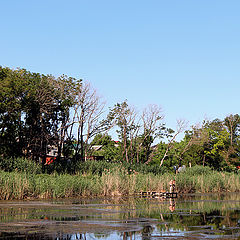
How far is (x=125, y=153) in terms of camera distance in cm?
6775

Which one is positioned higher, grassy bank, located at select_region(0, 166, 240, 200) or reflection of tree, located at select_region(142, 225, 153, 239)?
grassy bank, located at select_region(0, 166, 240, 200)

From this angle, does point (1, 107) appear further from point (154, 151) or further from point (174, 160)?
point (174, 160)

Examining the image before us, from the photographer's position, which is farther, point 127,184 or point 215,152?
point 215,152

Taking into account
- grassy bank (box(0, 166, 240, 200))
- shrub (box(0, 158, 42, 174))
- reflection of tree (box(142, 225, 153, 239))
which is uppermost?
shrub (box(0, 158, 42, 174))

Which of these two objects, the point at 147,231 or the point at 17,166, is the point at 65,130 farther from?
the point at 147,231

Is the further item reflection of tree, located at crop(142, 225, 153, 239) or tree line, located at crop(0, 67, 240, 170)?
tree line, located at crop(0, 67, 240, 170)

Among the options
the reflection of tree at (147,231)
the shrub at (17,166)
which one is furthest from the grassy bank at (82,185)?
the reflection of tree at (147,231)

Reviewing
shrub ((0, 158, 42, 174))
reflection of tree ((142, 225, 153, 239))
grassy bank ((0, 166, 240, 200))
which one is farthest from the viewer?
shrub ((0, 158, 42, 174))

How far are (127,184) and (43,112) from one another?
1688 cm

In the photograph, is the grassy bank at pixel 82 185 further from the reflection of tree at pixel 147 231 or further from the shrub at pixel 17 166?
the reflection of tree at pixel 147 231

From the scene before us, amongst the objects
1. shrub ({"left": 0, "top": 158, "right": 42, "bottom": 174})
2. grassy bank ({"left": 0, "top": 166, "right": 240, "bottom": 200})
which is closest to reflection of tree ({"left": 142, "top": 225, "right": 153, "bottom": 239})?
grassy bank ({"left": 0, "top": 166, "right": 240, "bottom": 200})

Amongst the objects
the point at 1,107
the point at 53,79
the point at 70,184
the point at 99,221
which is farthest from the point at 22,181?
the point at 53,79

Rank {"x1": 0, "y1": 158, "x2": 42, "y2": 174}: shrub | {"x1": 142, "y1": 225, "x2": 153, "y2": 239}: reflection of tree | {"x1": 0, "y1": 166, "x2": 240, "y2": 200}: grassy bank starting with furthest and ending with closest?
{"x1": 0, "y1": 158, "x2": 42, "y2": 174}: shrub, {"x1": 0, "y1": 166, "x2": 240, "y2": 200}: grassy bank, {"x1": 142, "y1": 225, "x2": 153, "y2": 239}: reflection of tree

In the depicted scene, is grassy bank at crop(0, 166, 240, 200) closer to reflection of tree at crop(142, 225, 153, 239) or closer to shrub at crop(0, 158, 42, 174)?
shrub at crop(0, 158, 42, 174)
